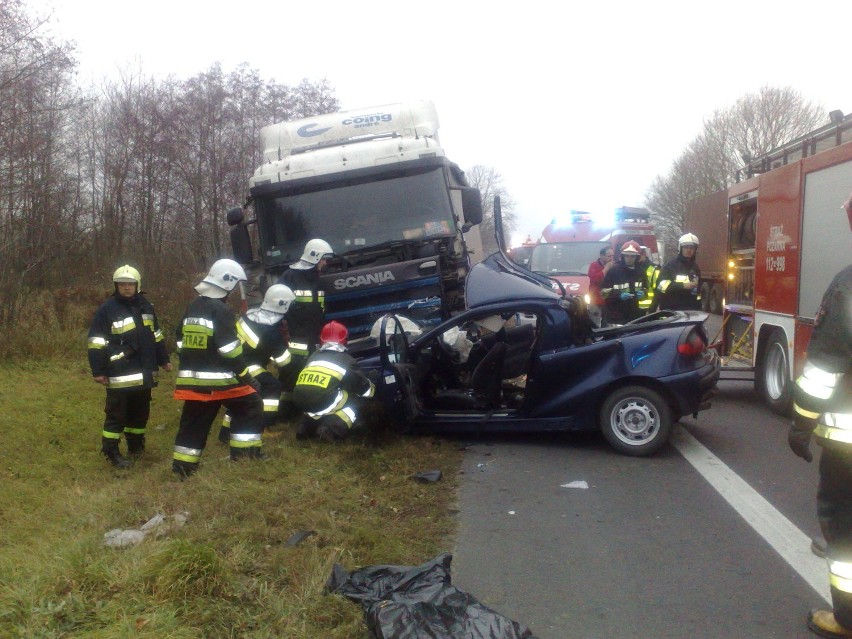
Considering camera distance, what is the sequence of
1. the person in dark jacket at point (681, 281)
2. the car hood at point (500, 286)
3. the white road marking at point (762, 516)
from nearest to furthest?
the white road marking at point (762, 516) → the car hood at point (500, 286) → the person in dark jacket at point (681, 281)

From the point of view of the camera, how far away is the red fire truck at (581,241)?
15.0 metres

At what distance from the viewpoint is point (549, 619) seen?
3.92 meters

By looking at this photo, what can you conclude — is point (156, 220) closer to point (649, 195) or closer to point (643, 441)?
point (643, 441)

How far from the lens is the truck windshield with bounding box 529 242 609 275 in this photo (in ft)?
50.8

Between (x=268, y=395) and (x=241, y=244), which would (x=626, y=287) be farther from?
(x=268, y=395)

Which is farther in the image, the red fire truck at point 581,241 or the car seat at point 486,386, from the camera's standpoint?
the red fire truck at point 581,241

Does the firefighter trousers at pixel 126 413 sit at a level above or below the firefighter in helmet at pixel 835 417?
below

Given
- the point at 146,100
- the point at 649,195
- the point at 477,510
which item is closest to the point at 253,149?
the point at 146,100

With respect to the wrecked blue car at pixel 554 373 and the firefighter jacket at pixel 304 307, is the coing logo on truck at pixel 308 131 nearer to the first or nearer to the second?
the firefighter jacket at pixel 304 307

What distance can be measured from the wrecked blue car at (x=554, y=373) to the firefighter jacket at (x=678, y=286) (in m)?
2.49

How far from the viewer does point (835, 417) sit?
11.1ft

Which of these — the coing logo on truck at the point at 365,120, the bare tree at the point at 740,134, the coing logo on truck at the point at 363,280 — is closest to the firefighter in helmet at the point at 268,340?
the coing logo on truck at the point at 363,280

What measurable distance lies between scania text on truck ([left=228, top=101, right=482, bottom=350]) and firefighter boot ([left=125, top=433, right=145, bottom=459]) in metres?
2.66

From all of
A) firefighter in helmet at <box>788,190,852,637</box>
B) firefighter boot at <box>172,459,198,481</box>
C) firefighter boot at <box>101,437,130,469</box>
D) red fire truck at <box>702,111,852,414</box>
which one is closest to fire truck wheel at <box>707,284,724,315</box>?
red fire truck at <box>702,111,852,414</box>
